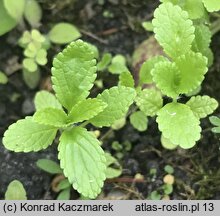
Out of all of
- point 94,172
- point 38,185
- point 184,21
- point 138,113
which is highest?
point 184,21

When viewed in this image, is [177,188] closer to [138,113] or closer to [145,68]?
[138,113]

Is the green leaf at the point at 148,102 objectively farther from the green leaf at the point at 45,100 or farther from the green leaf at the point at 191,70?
the green leaf at the point at 45,100

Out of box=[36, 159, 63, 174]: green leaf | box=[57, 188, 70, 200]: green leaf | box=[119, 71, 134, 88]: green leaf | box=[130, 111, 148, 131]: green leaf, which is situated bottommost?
box=[57, 188, 70, 200]: green leaf

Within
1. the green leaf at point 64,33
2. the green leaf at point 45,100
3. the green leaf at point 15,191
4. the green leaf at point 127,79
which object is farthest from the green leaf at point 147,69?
the green leaf at point 15,191

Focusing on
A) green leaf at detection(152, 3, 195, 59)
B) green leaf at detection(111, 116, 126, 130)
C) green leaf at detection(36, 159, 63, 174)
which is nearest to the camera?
green leaf at detection(152, 3, 195, 59)

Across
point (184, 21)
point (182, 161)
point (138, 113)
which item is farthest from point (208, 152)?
point (184, 21)

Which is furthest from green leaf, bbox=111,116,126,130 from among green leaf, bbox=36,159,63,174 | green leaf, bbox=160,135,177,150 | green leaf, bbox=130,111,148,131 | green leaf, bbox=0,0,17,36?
green leaf, bbox=0,0,17,36

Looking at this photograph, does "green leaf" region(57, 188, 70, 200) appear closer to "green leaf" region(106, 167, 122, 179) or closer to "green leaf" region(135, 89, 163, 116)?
"green leaf" region(106, 167, 122, 179)
